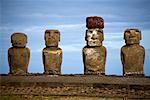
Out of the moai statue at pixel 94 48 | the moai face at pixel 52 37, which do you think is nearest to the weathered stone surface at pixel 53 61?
the moai face at pixel 52 37

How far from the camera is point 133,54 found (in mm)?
12453

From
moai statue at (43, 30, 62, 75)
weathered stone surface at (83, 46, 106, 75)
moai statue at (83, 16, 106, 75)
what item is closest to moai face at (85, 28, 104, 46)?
moai statue at (83, 16, 106, 75)

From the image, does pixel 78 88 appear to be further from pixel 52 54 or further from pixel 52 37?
pixel 52 37

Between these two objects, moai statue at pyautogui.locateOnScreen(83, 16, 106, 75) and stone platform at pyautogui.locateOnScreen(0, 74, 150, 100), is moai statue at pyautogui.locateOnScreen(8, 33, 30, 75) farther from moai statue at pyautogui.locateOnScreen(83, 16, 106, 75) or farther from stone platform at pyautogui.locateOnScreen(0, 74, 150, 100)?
moai statue at pyautogui.locateOnScreen(83, 16, 106, 75)

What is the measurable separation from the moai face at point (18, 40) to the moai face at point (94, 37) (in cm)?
240

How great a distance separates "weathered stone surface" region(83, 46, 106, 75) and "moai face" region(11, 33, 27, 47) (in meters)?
2.38

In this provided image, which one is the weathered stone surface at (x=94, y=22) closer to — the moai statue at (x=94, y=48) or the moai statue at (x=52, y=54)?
the moai statue at (x=94, y=48)

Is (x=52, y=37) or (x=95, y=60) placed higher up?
(x=52, y=37)

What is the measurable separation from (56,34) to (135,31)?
284 cm

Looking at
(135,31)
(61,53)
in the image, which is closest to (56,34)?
(61,53)

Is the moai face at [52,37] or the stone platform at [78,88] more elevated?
the moai face at [52,37]

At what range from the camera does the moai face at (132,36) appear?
1260cm

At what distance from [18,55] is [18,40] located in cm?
57

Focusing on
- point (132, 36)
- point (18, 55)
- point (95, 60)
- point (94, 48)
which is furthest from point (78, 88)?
point (18, 55)
